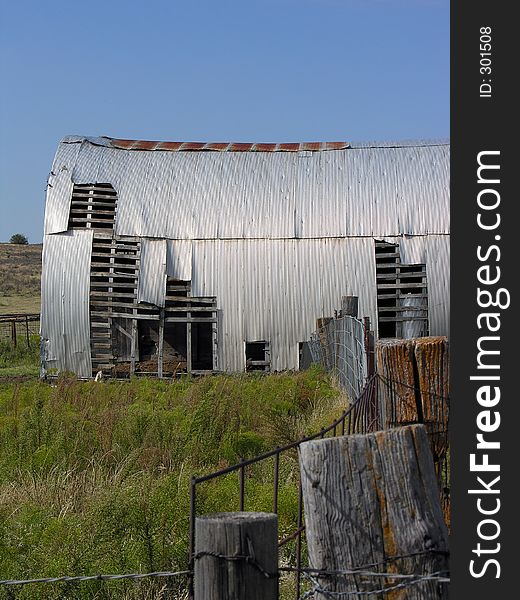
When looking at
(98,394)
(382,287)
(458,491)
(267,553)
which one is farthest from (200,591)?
(382,287)

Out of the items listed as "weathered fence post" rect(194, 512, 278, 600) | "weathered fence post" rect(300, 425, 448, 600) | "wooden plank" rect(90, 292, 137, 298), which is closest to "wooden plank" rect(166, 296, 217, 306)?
"wooden plank" rect(90, 292, 137, 298)

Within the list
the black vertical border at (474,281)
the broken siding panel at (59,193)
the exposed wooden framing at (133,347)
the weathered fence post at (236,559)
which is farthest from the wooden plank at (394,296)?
the weathered fence post at (236,559)

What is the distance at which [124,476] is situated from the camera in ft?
29.8

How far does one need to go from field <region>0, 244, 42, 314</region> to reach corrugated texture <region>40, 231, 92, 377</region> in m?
21.4

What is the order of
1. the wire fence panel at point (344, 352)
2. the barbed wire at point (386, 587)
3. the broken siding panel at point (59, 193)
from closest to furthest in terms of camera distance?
the barbed wire at point (386, 587)
the wire fence panel at point (344, 352)
the broken siding panel at point (59, 193)

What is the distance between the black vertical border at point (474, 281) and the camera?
340cm

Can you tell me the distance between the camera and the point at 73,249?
2645cm

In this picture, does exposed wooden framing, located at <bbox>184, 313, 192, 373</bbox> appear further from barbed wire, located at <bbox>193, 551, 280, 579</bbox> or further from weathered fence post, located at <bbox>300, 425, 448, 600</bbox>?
barbed wire, located at <bbox>193, 551, 280, 579</bbox>

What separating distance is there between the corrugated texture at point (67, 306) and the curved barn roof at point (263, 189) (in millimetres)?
875

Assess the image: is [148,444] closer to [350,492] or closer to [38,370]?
[350,492]

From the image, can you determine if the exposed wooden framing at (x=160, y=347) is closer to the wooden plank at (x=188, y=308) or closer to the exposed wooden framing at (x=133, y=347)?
the wooden plank at (x=188, y=308)

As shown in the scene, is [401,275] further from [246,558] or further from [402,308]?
[246,558]

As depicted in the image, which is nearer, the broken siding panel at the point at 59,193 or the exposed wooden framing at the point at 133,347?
the exposed wooden framing at the point at 133,347

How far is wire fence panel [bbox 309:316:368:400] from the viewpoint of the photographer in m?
10.9
